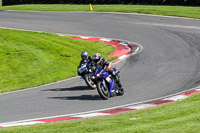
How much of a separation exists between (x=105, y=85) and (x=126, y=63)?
20.1ft

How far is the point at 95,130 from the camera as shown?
860 centimetres

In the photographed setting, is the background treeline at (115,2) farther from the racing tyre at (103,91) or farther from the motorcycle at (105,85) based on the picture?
the racing tyre at (103,91)

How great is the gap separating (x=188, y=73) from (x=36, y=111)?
271 inches

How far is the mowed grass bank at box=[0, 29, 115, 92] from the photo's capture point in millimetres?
17094

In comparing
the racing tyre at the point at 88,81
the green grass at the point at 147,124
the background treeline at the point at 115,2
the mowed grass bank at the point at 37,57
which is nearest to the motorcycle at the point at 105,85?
the racing tyre at the point at 88,81

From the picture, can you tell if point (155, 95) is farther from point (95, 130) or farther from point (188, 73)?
point (95, 130)

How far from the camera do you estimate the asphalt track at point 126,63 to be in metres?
12.7

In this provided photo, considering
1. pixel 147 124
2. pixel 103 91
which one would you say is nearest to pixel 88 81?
pixel 103 91

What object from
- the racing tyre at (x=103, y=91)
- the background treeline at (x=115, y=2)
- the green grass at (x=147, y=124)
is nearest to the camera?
the green grass at (x=147, y=124)

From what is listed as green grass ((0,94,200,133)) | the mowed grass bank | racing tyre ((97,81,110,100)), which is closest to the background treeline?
the mowed grass bank

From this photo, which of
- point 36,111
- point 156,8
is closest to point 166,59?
point 36,111

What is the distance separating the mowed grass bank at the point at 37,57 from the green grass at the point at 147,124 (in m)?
6.87

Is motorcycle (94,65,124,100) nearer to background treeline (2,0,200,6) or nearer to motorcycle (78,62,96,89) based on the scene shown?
motorcycle (78,62,96,89)

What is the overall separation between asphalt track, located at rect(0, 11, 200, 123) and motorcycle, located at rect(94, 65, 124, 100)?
21cm
